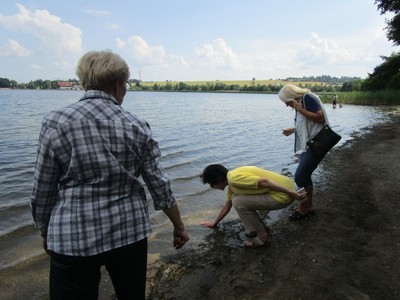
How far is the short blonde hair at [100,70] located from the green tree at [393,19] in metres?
39.7

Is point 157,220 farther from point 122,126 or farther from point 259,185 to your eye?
point 122,126

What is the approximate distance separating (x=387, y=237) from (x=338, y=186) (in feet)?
9.87

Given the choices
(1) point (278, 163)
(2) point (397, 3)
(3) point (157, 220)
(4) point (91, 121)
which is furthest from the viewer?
(2) point (397, 3)

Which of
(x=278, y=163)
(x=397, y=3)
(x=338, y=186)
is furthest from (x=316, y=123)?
(x=397, y=3)

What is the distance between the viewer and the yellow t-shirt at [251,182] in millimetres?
4504

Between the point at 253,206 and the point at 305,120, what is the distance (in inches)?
62.7

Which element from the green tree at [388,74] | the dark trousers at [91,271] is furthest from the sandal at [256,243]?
the green tree at [388,74]

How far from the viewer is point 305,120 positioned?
17.0 feet

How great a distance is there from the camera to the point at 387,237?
4891 millimetres

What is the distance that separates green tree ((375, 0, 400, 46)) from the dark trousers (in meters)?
40.0

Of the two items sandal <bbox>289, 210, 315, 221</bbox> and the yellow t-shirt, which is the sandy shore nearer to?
sandal <bbox>289, 210, 315, 221</bbox>

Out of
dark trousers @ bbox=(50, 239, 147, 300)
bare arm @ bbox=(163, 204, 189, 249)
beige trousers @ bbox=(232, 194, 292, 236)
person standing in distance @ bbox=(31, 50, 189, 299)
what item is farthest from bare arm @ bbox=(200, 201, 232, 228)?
person standing in distance @ bbox=(31, 50, 189, 299)

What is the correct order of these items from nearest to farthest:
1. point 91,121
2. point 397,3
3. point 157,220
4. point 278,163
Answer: point 91,121 < point 157,220 < point 278,163 < point 397,3

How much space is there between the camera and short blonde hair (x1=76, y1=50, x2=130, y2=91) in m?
2.08
